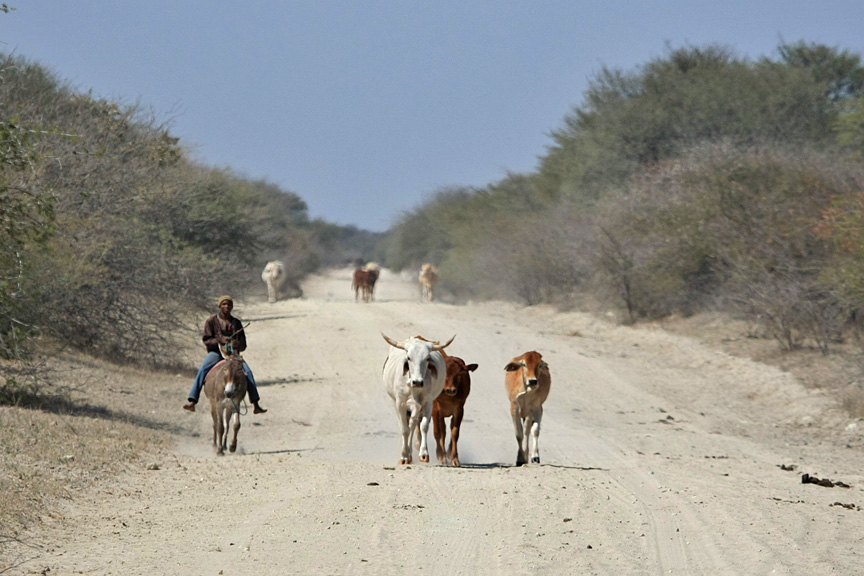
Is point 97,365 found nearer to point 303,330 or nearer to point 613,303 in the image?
point 303,330

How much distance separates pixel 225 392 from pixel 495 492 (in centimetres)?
487

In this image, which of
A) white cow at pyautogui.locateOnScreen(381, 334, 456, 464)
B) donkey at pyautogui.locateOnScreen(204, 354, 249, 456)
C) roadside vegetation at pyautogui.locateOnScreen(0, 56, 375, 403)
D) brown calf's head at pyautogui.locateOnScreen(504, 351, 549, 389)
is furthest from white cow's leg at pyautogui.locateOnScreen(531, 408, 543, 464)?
roadside vegetation at pyautogui.locateOnScreen(0, 56, 375, 403)

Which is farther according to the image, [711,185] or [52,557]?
[711,185]

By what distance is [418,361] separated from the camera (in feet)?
39.0

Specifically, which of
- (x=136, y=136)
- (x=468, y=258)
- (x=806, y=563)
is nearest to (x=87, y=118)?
(x=136, y=136)

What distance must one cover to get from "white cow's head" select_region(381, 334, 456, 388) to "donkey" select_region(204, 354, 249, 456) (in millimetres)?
2647

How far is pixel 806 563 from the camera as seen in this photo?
7512mm

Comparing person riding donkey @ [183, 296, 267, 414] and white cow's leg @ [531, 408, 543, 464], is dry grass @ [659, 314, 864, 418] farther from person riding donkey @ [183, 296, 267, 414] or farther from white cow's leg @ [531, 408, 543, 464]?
person riding donkey @ [183, 296, 267, 414]

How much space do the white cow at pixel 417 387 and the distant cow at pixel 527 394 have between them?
3.00 feet

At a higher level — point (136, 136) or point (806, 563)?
point (136, 136)

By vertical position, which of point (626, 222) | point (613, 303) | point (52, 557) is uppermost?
point (626, 222)

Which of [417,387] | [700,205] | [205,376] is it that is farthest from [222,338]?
[700,205]

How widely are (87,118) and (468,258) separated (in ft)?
105

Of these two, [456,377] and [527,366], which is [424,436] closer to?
[456,377]
